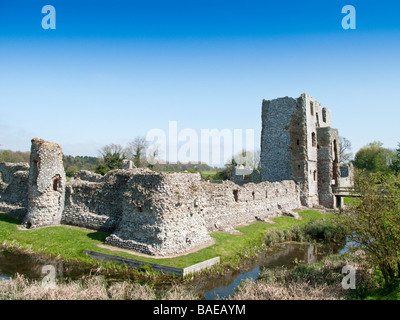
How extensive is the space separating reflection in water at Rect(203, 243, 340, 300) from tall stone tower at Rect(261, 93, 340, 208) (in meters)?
12.3

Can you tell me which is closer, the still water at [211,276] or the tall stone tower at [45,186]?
the still water at [211,276]

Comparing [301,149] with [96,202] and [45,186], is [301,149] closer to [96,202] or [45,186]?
[96,202]

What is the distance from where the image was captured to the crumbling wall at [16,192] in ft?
60.9

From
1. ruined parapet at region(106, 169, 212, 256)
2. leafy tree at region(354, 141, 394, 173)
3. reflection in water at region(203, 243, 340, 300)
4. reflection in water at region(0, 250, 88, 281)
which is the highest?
leafy tree at region(354, 141, 394, 173)

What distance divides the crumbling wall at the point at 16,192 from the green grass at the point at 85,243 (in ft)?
3.59

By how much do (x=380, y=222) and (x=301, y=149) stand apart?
65.6 ft

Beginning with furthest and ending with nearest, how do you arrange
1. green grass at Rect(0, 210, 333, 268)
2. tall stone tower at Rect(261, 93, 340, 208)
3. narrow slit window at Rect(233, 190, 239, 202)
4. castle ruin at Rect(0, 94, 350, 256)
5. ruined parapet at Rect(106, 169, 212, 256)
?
1. tall stone tower at Rect(261, 93, 340, 208)
2. narrow slit window at Rect(233, 190, 239, 202)
3. castle ruin at Rect(0, 94, 350, 256)
4. ruined parapet at Rect(106, 169, 212, 256)
5. green grass at Rect(0, 210, 333, 268)

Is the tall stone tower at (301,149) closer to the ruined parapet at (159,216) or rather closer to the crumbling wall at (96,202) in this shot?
the ruined parapet at (159,216)

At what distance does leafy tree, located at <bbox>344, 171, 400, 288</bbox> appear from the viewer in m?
8.53

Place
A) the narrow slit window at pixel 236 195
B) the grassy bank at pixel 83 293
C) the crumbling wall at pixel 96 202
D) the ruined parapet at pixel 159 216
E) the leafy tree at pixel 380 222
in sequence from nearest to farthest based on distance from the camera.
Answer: the grassy bank at pixel 83 293 < the leafy tree at pixel 380 222 < the ruined parapet at pixel 159 216 < the crumbling wall at pixel 96 202 < the narrow slit window at pixel 236 195

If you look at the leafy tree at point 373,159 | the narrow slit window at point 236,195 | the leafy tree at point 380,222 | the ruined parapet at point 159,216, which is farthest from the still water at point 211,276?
the leafy tree at point 373,159

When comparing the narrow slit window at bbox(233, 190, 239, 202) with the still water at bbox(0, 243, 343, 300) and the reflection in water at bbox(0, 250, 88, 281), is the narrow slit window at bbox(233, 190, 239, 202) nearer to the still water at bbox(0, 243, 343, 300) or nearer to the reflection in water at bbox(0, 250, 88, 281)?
the still water at bbox(0, 243, 343, 300)

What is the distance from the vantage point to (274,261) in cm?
1359

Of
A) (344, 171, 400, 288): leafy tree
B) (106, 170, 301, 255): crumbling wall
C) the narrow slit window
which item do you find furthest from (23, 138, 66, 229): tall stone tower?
(344, 171, 400, 288): leafy tree
